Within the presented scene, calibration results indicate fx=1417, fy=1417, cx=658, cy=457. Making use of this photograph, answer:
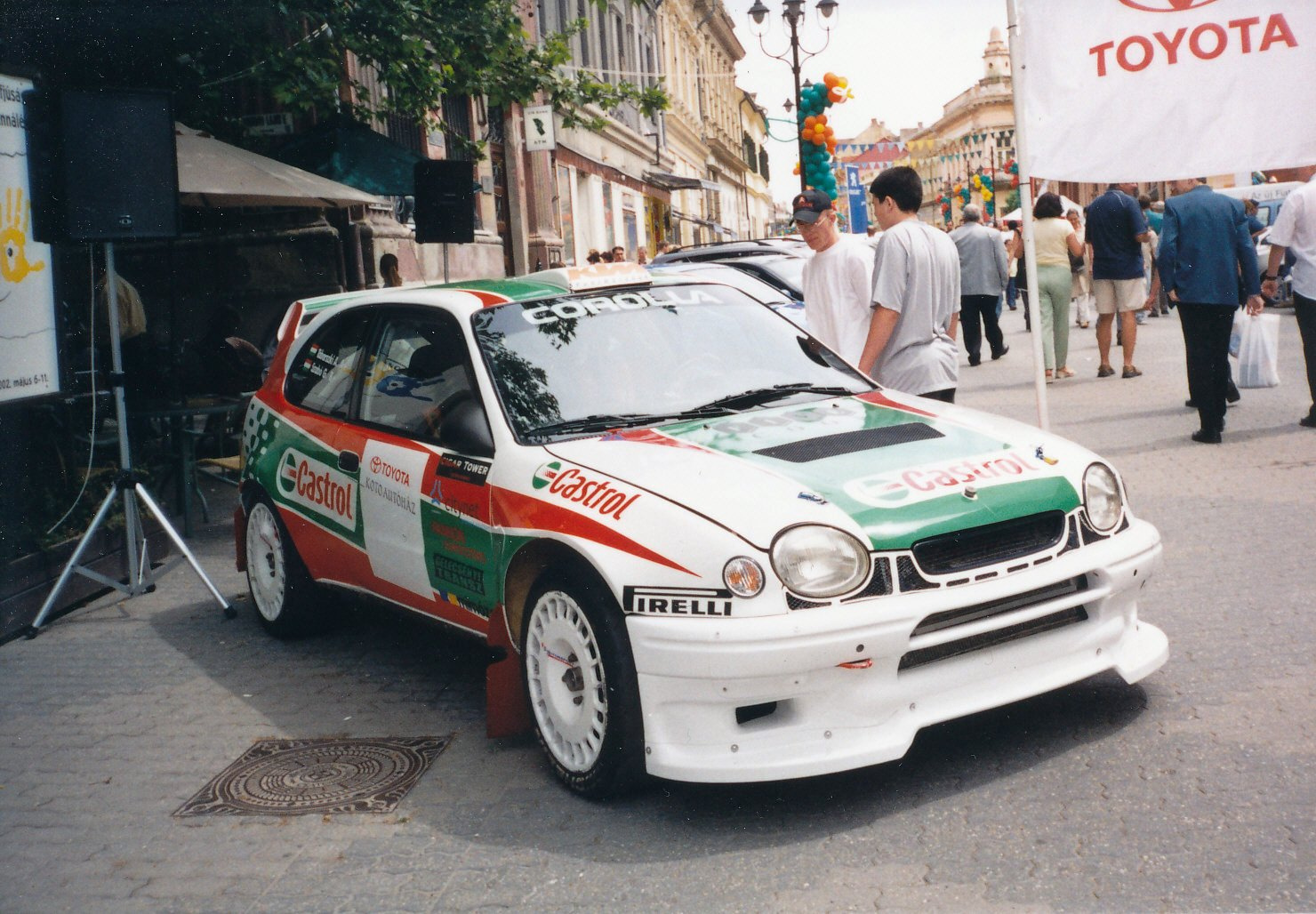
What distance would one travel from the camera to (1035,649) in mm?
4293

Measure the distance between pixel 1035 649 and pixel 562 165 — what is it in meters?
27.8

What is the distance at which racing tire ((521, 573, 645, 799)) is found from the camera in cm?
412

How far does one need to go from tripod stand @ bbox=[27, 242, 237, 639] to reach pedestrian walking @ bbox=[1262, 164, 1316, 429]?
7.41m

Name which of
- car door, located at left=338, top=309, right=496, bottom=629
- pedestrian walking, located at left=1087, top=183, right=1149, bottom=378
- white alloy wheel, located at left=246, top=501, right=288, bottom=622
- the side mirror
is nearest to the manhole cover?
car door, located at left=338, top=309, right=496, bottom=629

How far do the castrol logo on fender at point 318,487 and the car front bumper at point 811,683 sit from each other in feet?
7.14

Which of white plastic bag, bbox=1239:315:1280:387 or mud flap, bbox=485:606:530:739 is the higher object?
white plastic bag, bbox=1239:315:1280:387

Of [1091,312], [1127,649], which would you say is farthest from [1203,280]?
[1091,312]

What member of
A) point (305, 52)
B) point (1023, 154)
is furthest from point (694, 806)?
point (305, 52)

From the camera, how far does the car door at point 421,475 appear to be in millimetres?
4957

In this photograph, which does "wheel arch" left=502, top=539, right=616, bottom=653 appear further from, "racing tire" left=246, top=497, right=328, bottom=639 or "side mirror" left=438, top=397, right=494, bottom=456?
"racing tire" left=246, top=497, right=328, bottom=639

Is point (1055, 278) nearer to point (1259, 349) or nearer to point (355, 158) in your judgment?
point (1259, 349)

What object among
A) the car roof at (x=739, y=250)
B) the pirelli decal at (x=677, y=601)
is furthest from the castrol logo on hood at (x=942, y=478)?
the car roof at (x=739, y=250)

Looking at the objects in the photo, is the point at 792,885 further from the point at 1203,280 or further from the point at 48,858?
the point at 1203,280

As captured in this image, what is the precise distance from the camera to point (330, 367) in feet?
20.8
